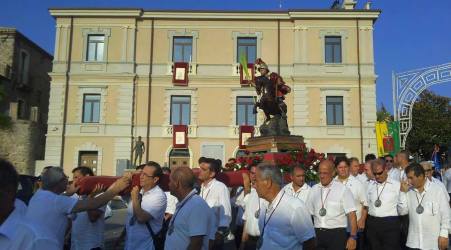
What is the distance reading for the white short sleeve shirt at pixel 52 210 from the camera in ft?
13.4

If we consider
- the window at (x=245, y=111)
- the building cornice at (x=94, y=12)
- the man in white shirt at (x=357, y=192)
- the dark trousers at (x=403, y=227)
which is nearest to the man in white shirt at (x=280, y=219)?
the man in white shirt at (x=357, y=192)

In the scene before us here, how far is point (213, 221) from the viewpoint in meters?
4.51

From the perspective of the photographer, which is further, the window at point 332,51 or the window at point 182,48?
the window at point 182,48

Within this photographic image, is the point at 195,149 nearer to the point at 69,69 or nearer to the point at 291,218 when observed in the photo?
the point at 69,69

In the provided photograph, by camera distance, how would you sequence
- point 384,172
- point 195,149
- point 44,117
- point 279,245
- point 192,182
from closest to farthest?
point 279,245 → point 192,182 → point 384,172 → point 195,149 → point 44,117

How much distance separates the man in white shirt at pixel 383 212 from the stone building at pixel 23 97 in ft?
86.6

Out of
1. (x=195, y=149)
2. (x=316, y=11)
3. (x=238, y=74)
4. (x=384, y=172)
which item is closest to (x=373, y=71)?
(x=316, y=11)

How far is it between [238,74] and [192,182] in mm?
24430

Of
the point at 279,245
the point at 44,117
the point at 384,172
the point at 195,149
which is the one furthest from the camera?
the point at 44,117

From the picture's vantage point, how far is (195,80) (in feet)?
93.6

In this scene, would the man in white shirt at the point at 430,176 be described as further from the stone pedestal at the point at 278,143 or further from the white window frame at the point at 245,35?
the white window frame at the point at 245,35

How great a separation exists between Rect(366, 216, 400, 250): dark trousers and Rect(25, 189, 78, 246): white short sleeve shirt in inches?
196

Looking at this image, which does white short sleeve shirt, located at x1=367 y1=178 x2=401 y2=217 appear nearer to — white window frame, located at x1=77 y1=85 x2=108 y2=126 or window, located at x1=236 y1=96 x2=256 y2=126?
window, located at x1=236 y1=96 x2=256 y2=126

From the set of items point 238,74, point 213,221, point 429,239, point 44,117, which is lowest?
point 429,239
